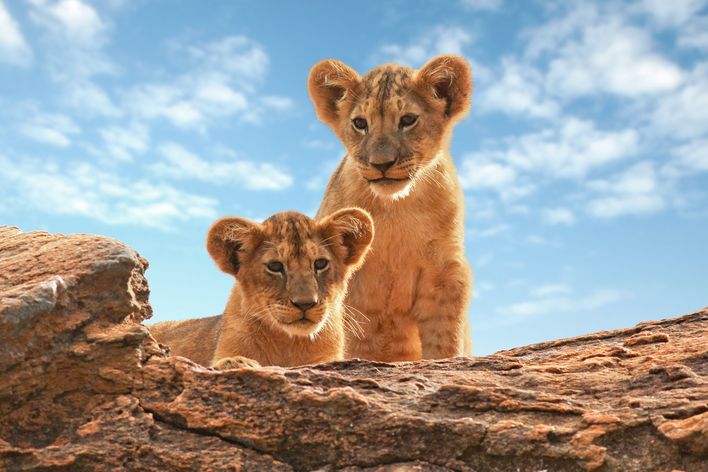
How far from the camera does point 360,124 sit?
A: 698 centimetres

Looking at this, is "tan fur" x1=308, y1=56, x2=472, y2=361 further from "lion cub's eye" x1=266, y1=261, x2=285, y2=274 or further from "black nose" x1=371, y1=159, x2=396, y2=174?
"lion cub's eye" x1=266, y1=261, x2=285, y2=274

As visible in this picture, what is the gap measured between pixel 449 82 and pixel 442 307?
1.91m

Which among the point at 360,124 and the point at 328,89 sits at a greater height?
the point at 328,89

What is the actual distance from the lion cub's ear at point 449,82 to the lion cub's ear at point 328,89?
609 millimetres

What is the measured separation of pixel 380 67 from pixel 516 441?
431 cm

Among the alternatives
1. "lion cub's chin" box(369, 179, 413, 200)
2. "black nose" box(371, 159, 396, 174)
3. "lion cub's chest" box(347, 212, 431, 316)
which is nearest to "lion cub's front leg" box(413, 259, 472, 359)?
"lion cub's chest" box(347, 212, 431, 316)

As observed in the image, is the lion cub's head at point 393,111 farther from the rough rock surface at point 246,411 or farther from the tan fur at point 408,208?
the rough rock surface at point 246,411

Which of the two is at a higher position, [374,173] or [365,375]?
[374,173]

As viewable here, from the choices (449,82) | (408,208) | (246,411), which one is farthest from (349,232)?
(246,411)

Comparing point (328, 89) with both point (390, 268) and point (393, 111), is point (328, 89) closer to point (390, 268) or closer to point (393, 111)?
point (393, 111)

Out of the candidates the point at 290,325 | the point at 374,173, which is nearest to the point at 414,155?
the point at 374,173

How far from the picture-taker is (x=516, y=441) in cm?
365

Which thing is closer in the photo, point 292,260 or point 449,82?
point 292,260

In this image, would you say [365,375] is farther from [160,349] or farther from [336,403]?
[160,349]
